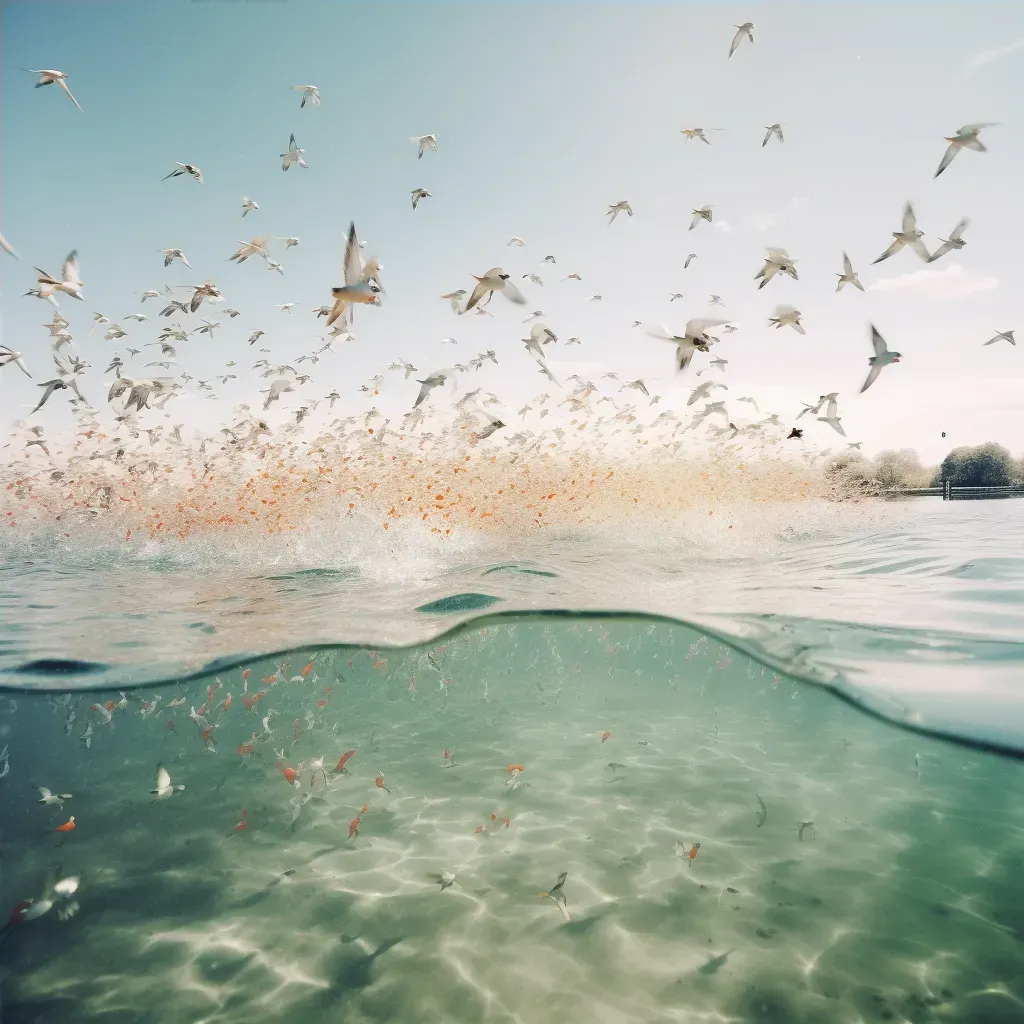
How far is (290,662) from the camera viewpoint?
13.8 meters

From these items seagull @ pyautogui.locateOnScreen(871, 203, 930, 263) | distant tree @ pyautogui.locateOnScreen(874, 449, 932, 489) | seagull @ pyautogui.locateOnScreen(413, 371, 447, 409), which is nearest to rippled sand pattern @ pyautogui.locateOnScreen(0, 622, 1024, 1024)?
seagull @ pyautogui.locateOnScreen(413, 371, 447, 409)

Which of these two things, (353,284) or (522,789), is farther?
(522,789)

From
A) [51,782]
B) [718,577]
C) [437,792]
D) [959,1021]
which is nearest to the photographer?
[959,1021]

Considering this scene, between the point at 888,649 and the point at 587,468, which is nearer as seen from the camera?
the point at 888,649

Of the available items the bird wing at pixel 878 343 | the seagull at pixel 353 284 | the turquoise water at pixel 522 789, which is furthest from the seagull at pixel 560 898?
the bird wing at pixel 878 343

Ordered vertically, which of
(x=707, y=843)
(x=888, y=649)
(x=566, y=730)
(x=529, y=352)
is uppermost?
(x=529, y=352)

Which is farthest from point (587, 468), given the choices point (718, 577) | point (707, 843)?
point (707, 843)

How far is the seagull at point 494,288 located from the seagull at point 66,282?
14.9ft

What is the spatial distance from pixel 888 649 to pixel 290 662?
12084mm

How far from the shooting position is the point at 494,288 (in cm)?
591

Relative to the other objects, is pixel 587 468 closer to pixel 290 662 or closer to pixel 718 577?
pixel 718 577

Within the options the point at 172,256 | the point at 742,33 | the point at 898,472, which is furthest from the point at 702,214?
the point at 898,472

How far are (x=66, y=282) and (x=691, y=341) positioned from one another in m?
7.13

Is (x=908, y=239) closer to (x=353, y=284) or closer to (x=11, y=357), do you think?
(x=353, y=284)
